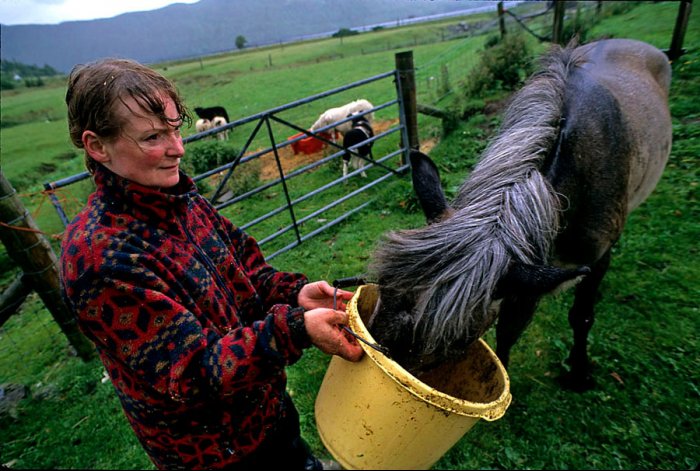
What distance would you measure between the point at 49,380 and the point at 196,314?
3.87m

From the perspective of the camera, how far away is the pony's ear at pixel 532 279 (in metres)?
1.44

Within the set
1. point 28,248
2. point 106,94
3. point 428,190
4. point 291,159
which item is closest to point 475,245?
point 428,190

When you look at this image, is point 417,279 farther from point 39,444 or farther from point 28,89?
point 28,89

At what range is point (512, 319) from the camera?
6.69 ft

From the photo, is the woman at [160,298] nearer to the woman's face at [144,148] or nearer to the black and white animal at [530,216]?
the woman's face at [144,148]

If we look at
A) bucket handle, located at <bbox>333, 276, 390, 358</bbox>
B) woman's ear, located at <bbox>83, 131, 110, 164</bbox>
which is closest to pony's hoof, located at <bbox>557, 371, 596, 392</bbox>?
bucket handle, located at <bbox>333, 276, 390, 358</bbox>

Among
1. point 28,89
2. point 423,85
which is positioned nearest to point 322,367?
point 423,85

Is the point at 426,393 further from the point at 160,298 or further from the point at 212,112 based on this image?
the point at 212,112

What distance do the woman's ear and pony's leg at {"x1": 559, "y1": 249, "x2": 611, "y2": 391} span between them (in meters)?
3.05

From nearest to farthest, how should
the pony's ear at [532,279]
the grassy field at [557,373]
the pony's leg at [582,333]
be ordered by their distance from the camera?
1. the pony's ear at [532,279]
2. the grassy field at [557,373]
3. the pony's leg at [582,333]

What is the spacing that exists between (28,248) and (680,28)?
36.4ft

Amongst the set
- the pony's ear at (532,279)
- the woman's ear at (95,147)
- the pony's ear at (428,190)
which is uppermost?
the woman's ear at (95,147)

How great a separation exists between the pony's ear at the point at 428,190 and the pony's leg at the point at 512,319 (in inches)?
23.3

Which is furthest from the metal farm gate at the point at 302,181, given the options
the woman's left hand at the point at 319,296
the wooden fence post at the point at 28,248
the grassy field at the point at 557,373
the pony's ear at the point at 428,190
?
the woman's left hand at the point at 319,296
